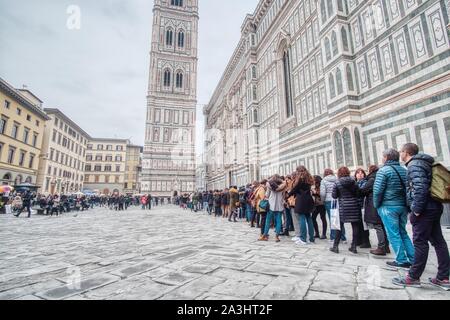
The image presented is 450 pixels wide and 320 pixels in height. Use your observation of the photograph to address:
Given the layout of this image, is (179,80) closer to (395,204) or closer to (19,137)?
(19,137)

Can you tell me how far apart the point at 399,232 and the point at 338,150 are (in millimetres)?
8916

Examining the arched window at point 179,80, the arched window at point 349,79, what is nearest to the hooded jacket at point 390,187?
the arched window at point 349,79

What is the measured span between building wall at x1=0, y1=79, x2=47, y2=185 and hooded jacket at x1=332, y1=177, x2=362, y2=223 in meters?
32.1

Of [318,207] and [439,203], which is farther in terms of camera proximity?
[318,207]

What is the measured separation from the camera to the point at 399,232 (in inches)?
130

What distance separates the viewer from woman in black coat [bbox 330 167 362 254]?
4156mm

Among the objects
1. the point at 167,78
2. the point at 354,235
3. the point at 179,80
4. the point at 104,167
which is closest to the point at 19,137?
the point at 167,78

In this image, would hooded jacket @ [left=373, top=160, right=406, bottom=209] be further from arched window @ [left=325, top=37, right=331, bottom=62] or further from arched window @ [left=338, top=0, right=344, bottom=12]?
arched window @ [left=338, top=0, right=344, bottom=12]

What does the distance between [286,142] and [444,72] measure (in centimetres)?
1071

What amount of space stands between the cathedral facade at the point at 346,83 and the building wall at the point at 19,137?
26.1m
